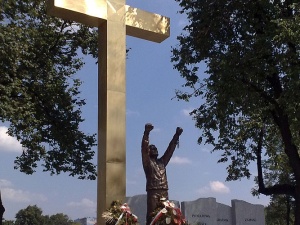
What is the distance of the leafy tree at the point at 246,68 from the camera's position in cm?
1527

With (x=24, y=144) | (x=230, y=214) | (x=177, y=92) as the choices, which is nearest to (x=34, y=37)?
(x=24, y=144)

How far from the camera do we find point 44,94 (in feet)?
63.5

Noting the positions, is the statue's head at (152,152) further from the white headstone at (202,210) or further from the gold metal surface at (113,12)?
the white headstone at (202,210)

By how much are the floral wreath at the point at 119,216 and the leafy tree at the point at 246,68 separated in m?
8.14

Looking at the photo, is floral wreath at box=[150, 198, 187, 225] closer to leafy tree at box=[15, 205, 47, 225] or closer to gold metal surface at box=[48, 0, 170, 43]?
gold metal surface at box=[48, 0, 170, 43]

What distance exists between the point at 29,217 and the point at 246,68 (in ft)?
212

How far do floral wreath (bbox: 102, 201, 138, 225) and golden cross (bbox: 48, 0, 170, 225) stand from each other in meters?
0.20

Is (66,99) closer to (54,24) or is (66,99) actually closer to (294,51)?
(54,24)

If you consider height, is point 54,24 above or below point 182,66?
above

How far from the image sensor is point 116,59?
8.85 meters

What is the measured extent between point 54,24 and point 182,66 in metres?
5.79

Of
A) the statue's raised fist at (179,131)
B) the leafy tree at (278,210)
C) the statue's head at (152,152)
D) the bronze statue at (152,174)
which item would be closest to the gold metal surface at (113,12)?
the statue's raised fist at (179,131)

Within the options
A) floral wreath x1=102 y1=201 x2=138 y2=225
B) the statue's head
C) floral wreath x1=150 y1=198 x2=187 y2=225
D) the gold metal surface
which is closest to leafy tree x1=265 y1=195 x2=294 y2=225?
the gold metal surface

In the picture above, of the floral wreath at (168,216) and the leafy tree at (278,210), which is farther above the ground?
the leafy tree at (278,210)
